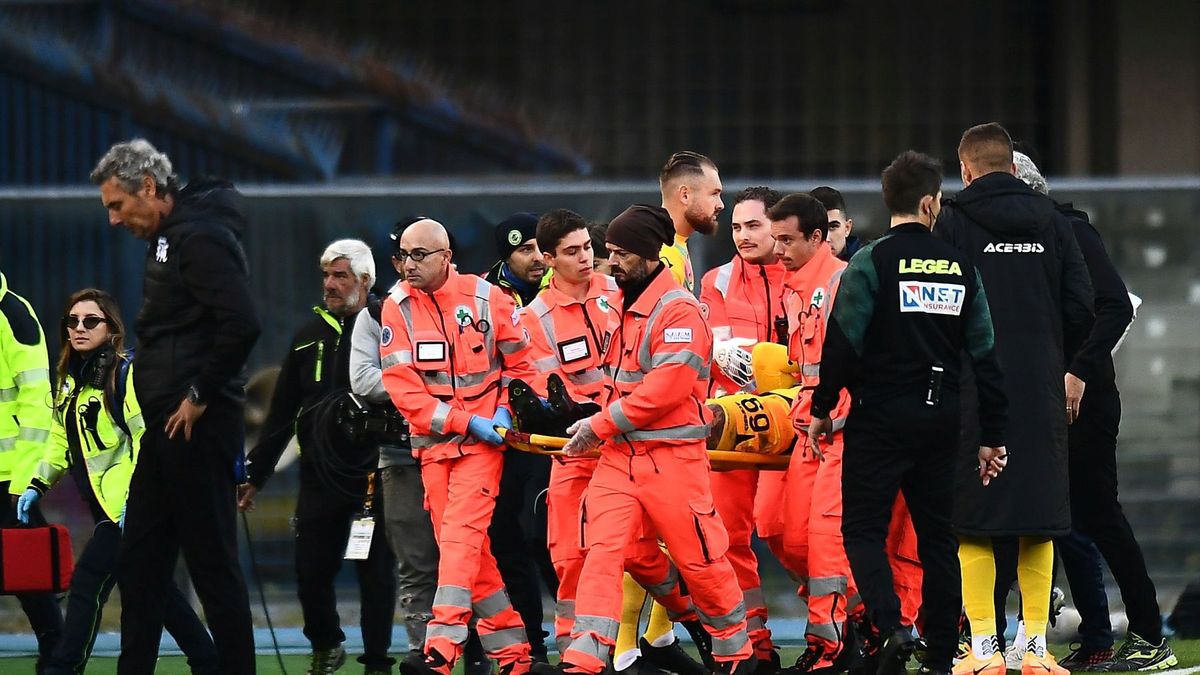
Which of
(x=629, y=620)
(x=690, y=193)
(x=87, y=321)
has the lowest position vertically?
(x=629, y=620)

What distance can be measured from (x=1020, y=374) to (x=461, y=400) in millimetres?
1881

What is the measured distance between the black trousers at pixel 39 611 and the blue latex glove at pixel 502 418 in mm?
2051

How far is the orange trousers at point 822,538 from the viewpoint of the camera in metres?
7.81

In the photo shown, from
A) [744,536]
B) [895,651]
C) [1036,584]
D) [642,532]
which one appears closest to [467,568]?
[642,532]

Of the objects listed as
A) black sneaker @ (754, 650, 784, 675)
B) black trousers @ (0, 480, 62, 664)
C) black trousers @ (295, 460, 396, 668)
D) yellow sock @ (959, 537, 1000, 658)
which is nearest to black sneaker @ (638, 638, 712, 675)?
black sneaker @ (754, 650, 784, 675)

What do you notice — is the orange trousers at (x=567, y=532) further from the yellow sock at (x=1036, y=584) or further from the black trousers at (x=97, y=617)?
the yellow sock at (x=1036, y=584)

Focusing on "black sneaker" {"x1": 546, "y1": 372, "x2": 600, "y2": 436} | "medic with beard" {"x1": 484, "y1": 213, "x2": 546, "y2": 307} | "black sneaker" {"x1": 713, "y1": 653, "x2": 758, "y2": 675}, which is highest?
"medic with beard" {"x1": 484, "y1": 213, "x2": 546, "y2": 307}

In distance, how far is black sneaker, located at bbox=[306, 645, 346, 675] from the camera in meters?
8.70

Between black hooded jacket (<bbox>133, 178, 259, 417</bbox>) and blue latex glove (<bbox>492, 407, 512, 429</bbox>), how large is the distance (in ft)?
2.95

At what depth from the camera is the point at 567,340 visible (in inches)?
315

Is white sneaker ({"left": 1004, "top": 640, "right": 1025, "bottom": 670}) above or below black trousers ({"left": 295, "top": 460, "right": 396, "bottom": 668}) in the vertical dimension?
below

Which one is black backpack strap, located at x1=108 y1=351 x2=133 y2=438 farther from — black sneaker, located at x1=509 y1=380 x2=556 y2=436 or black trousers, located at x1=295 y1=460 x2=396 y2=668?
black sneaker, located at x1=509 y1=380 x2=556 y2=436

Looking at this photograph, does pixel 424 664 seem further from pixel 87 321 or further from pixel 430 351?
pixel 87 321

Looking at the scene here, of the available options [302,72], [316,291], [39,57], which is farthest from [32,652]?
[302,72]
